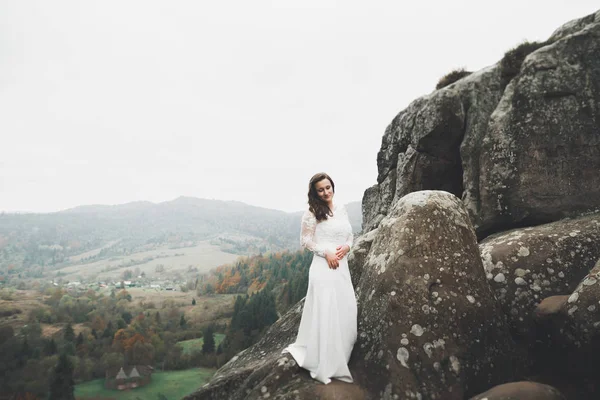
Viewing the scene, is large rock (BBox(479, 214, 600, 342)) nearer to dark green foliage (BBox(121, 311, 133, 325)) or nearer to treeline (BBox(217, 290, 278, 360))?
treeline (BBox(217, 290, 278, 360))

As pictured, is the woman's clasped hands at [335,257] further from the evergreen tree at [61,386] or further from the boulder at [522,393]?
the evergreen tree at [61,386]

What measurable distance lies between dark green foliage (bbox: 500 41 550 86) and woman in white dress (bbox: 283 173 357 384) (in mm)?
10812

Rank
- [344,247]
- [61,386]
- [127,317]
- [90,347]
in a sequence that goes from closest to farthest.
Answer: [344,247]
[61,386]
[90,347]
[127,317]

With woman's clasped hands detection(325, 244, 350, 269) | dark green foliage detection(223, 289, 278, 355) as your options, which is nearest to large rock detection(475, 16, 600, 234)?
woman's clasped hands detection(325, 244, 350, 269)

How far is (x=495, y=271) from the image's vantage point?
8.48 m

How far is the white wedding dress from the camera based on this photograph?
20.4 feet

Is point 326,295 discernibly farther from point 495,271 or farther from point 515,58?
point 515,58

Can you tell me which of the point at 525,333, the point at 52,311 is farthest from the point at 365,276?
the point at 52,311

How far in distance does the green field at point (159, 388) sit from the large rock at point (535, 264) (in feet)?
329

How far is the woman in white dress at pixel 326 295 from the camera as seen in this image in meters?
6.21

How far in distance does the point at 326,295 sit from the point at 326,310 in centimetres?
27

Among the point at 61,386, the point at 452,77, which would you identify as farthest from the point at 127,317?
the point at 452,77

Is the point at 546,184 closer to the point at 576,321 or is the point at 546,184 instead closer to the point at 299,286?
the point at 576,321

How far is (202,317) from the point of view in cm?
15738
